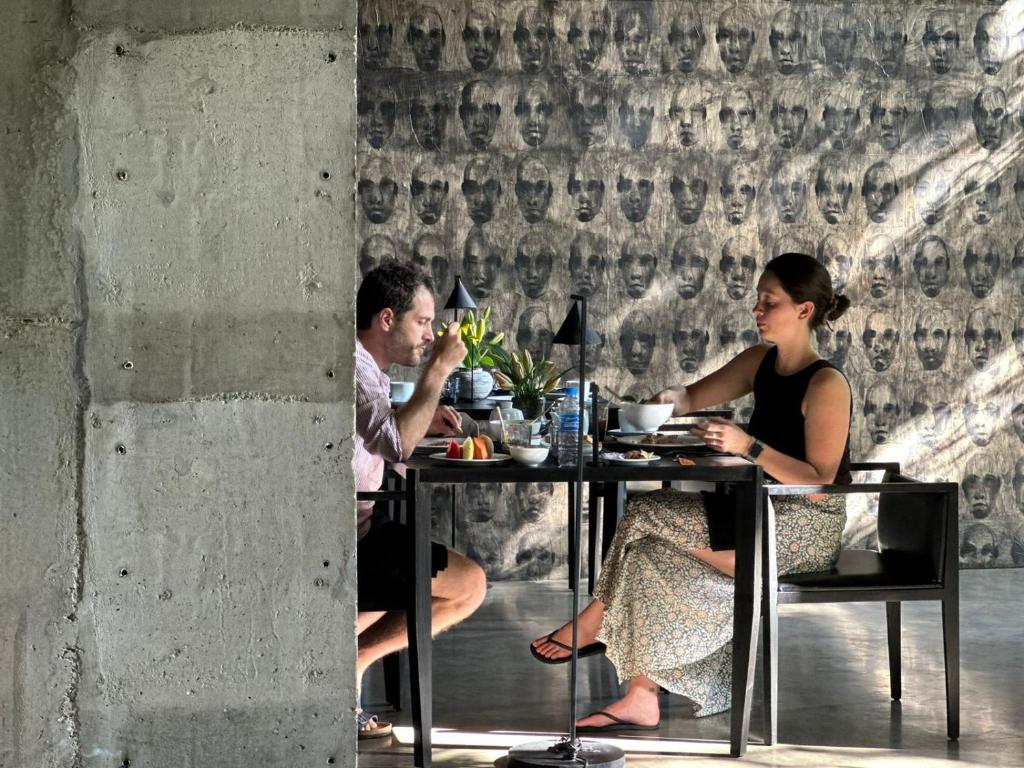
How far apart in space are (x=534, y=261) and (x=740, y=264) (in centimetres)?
104

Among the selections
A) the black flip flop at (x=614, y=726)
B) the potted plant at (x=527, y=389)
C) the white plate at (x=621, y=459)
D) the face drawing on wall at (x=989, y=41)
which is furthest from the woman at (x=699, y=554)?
the face drawing on wall at (x=989, y=41)

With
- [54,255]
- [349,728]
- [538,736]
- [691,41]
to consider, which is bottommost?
[538,736]

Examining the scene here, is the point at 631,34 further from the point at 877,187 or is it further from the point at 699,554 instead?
the point at 699,554

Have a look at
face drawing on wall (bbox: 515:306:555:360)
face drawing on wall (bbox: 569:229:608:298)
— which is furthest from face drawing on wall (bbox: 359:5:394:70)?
face drawing on wall (bbox: 515:306:555:360)

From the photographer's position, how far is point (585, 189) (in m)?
6.62

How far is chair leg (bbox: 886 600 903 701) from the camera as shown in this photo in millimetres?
4406

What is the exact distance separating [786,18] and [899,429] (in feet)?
7.08

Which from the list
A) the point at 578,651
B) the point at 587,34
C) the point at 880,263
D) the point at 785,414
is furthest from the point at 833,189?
the point at 578,651

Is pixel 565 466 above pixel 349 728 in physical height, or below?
above

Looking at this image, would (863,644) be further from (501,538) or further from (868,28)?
(868,28)

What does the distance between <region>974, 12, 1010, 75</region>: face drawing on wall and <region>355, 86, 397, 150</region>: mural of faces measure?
2.97 metres

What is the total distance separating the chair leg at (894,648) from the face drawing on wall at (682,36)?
3213 mm

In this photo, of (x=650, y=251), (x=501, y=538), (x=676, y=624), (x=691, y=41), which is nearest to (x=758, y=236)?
(x=650, y=251)

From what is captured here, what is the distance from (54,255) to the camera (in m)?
2.78
